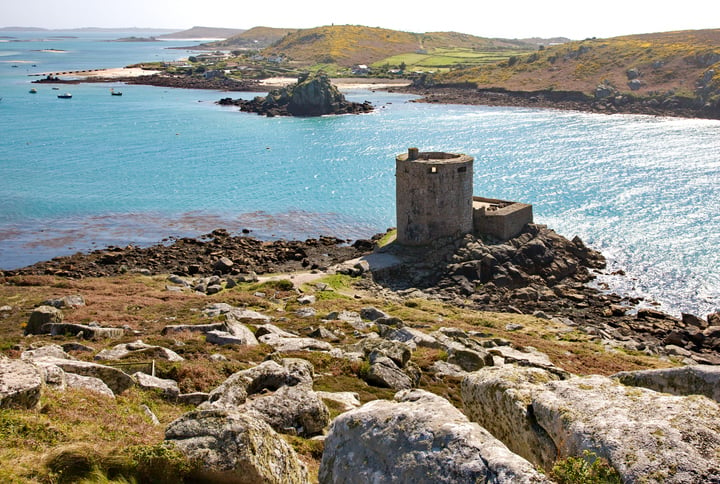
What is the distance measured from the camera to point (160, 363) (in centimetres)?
1544

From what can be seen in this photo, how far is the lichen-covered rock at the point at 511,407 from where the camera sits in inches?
324

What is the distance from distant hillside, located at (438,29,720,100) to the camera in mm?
117250

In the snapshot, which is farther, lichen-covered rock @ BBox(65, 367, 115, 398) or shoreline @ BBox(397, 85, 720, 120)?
shoreline @ BBox(397, 85, 720, 120)

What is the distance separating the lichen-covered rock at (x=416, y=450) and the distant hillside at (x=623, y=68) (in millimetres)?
114573

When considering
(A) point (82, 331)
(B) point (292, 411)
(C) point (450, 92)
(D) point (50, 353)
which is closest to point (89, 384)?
(B) point (292, 411)

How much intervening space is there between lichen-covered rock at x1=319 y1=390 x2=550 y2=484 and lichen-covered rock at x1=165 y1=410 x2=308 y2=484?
679mm

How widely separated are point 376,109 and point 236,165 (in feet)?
159

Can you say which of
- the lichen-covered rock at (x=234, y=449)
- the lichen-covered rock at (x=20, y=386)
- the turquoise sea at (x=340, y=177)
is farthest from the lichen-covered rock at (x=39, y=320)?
the turquoise sea at (x=340, y=177)

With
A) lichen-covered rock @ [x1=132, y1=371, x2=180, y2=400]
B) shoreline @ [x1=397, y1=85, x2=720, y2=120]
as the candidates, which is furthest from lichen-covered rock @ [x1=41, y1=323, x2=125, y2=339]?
shoreline @ [x1=397, y1=85, x2=720, y2=120]

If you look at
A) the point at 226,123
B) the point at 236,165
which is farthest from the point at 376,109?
the point at 236,165

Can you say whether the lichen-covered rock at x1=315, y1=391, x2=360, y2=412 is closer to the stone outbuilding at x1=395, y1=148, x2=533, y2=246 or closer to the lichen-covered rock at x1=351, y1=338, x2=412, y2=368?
the lichen-covered rock at x1=351, y1=338, x2=412, y2=368

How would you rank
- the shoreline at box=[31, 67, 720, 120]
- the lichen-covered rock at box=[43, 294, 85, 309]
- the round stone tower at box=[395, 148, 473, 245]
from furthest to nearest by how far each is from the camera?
the shoreline at box=[31, 67, 720, 120]
the round stone tower at box=[395, 148, 473, 245]
the lichen-covered rock at box=[43, 294, 85, 309]

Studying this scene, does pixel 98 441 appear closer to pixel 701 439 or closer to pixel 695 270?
pixel 701 439

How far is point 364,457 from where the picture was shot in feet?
24.5
